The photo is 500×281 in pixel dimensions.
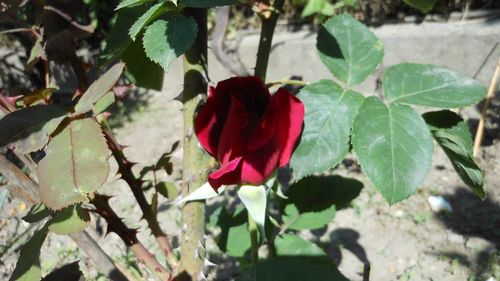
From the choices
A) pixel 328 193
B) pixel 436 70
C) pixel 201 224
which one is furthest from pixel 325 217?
pixel 436 70

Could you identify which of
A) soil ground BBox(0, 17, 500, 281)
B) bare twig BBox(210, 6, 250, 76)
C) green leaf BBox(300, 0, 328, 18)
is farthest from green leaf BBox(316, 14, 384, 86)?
green leaf BBox(300, 0, 328, 18)

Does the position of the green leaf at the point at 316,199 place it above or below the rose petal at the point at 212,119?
below

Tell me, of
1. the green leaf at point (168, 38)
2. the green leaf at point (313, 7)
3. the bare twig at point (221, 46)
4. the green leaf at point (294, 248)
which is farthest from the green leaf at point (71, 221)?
the green leaf at point (313, 7)

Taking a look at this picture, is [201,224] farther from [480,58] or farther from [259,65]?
[480,58]

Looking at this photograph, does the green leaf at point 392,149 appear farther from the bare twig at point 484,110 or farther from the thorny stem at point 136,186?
the bare twig at point 484,110

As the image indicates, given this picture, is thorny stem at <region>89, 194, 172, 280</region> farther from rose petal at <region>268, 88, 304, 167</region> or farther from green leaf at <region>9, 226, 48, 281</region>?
rose petal at <region>268, 88, 304, 167</region>
